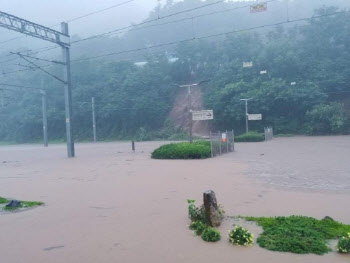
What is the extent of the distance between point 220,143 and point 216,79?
32.1 m

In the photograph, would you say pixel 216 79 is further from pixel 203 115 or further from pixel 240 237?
pixel 240 237

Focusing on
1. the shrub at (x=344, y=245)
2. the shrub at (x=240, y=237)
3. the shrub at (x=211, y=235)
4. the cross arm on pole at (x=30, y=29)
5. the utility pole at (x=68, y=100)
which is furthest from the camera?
the utility pole at (x=68, y=100)

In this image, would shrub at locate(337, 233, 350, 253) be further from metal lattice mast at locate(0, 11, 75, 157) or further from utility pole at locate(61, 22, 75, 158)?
utility pole at locate(61, 22, 75, 158)

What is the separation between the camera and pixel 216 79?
172 ft

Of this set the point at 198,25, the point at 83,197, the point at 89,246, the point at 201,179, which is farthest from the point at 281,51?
the point at 89,246

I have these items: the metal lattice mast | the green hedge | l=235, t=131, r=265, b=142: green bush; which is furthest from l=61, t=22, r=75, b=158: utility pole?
l=235, t=131, r=265, b=142: green bush

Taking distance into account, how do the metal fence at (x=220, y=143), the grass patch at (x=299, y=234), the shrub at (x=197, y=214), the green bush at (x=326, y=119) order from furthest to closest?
the green bush at (x=326, y=119), the metal fence at (x=220, y=143), the shrub at (x=197, y=214), the grass patch at (x=299, y=234)

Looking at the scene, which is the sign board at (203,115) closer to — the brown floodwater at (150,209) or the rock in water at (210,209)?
the brown floodwater at (150,209)

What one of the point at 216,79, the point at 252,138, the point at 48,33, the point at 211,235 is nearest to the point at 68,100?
the point at 48,33

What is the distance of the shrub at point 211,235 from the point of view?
5.56 meters

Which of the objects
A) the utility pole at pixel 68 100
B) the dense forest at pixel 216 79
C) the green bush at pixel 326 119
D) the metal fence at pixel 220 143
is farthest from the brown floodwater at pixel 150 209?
the green bush at pixel 326 119

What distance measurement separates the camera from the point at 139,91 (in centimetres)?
5575

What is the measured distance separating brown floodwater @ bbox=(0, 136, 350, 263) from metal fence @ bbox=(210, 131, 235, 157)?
222 inches

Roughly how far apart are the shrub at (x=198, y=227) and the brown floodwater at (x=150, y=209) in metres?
0.16
